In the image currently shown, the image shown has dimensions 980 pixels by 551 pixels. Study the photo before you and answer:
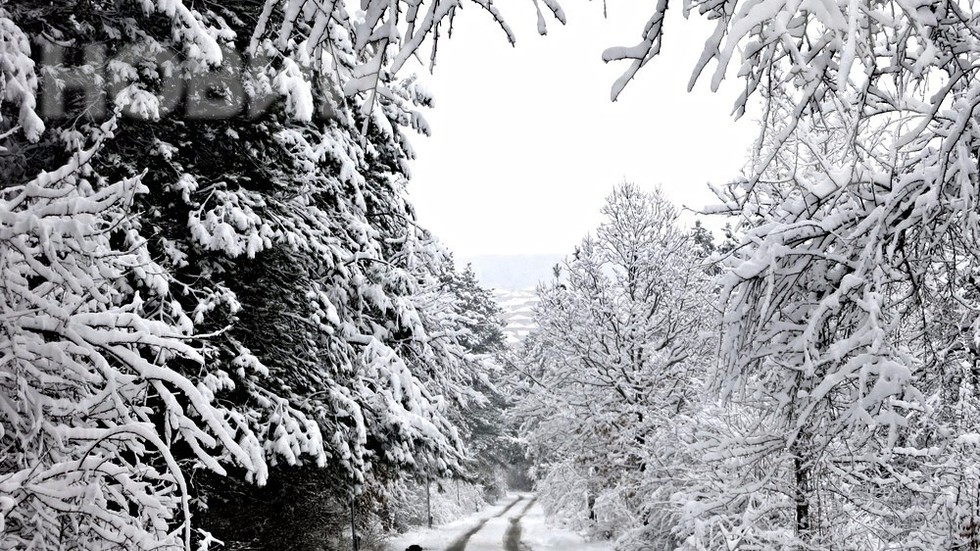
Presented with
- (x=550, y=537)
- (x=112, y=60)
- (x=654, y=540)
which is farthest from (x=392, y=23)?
(x=550, y=537)

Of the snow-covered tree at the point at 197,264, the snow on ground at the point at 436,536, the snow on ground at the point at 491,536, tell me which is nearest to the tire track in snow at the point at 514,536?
the snow on ground at the point at 491,536

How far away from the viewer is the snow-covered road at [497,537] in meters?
21.8

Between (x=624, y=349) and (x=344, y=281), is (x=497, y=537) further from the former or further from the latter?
(x=344, y=281)

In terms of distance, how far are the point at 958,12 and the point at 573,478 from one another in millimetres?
19365

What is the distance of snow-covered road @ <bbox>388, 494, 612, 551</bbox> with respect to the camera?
2180 centimetres

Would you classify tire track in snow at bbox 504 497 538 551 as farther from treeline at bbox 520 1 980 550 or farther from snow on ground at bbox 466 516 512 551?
treeline at bbox 520 1 980 550

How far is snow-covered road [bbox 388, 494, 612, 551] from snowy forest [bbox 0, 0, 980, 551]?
717cm

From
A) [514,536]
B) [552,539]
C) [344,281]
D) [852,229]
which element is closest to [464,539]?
[514,536]

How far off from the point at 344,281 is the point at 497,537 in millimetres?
19392

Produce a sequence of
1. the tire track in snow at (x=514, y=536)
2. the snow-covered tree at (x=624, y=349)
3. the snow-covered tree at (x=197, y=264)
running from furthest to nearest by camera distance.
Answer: the tire track in snow at (x=514, y=536) < the snow-covered tree at (x=624, y=349) < the snow-covered tree at (x=197, y=264)

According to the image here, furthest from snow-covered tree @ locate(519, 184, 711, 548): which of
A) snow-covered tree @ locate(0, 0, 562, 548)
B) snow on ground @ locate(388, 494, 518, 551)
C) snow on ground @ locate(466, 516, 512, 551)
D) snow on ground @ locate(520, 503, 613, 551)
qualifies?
snow-covered tree @ locate(0, 0, 562, 548)

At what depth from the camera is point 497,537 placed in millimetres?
24844

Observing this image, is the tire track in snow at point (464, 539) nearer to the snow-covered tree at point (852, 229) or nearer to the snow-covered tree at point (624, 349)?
the snow-covered tree at point (624, 349)

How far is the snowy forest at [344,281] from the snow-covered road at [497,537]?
7165mm
